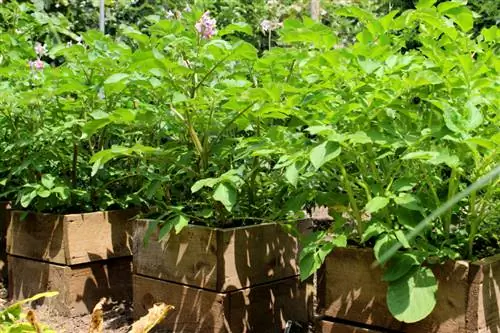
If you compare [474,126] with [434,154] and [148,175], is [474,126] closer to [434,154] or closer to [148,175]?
[434,154]

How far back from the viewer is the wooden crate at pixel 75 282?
2.99 meters

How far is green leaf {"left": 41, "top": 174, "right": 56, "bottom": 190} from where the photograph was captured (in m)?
2.95

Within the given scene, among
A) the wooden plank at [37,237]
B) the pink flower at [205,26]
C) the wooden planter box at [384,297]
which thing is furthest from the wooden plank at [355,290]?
the wooden plank at [37,237]

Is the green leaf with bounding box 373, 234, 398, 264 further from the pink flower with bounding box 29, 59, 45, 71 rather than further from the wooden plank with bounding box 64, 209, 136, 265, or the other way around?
the pink flower with bounding box 29, 59, 45, 71

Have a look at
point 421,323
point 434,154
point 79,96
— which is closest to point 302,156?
point 434,154

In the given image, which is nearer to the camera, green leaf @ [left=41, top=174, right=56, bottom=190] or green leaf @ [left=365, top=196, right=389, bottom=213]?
green leaf @ [left=365, top=196, right=389, bottom=213]

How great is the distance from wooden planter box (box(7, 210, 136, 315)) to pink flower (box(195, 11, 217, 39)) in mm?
1099

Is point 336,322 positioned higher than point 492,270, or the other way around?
point 492,270

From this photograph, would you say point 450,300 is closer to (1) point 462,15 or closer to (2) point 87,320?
(1) point 462,15

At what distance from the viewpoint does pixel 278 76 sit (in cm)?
234

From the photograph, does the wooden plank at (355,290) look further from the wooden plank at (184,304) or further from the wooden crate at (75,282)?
the wooden crate at (75,282)

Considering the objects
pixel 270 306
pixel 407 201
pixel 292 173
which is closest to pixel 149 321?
pixel 292 173

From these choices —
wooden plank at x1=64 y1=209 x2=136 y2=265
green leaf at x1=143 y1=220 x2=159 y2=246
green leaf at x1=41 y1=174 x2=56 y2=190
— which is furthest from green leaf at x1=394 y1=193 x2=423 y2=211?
green leaf at x1=41 y1=174 x2=56 y2=190

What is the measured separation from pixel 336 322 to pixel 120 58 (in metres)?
1.21
